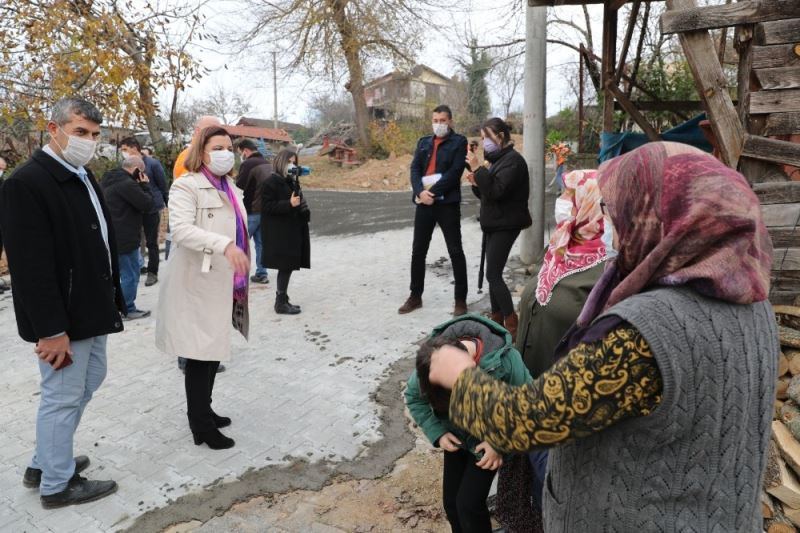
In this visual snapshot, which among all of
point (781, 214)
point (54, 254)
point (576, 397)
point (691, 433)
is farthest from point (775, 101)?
point (54, 254)

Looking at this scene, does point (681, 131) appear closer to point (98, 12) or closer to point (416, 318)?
point (416, 318)

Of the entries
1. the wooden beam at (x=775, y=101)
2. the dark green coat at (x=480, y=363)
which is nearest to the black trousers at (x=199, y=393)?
the dark green coat at (x=480, y=363)

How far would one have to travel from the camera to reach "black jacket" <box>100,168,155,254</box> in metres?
6.00

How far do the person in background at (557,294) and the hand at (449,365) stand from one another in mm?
1100

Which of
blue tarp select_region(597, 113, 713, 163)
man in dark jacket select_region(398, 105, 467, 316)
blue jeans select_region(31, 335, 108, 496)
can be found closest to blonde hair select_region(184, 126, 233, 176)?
blue jeans select_region(31, 335, 108, 496)

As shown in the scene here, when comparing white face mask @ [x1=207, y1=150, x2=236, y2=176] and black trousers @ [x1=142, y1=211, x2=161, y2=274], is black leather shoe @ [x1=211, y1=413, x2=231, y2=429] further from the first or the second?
black trousers @ [x1=142, y1=211, x2=161, y2=274]

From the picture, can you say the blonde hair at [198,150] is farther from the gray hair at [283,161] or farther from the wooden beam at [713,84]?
the wooden beam at [713,84]

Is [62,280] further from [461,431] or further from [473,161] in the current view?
[473,161]

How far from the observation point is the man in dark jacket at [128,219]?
592 centimetres

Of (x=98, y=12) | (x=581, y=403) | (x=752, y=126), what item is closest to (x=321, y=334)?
(x=752, y=126)

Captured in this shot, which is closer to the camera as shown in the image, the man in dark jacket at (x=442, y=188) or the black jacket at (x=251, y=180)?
the man in dark jacket at (x=442, y=188)

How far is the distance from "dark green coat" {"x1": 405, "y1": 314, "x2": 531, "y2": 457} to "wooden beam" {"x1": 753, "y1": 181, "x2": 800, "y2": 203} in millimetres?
2373

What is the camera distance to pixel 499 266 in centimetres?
488

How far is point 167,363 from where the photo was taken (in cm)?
478
